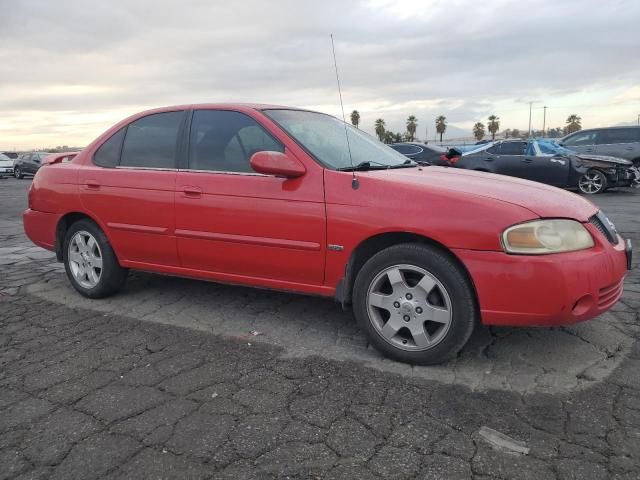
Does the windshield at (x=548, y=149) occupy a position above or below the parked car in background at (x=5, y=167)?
above

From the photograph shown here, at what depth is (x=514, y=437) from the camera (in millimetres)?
2387

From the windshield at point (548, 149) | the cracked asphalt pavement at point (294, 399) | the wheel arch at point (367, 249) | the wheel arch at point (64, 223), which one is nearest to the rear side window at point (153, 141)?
the wheel arch at point (64, 223)

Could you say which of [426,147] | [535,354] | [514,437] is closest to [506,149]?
[426,147]

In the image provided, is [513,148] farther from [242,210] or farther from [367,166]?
[242,210]

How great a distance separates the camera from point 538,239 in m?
2.82

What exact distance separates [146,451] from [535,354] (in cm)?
229

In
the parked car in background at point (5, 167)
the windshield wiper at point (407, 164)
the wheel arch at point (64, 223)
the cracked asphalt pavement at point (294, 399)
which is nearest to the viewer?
the cracked asphalt pavement at point (294, 399)

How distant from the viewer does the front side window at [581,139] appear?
1530 centimetres

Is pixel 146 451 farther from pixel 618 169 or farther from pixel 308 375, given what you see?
pixel 618 169

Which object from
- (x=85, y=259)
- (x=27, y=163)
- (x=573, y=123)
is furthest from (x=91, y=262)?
(x=573, y=123)

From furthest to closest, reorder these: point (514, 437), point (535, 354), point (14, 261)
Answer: point (14, 261) < point (535, 354) < point (514, 437)

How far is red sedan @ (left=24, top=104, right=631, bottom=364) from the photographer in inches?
113

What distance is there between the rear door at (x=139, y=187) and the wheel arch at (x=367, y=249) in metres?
1.43

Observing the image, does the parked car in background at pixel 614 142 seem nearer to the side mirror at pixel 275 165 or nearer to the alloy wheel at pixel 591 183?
the alloy wheel at pixel 591 183
